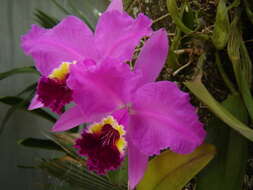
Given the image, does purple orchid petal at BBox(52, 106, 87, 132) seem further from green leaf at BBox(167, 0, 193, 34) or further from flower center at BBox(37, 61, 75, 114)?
green leaf at BBox(167, 0, 193, 34)

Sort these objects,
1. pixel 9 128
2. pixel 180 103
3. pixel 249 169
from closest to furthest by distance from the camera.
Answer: pixel 180 103
pixel 249 169
pixel 9 128

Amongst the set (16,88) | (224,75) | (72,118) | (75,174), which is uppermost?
(72,118)

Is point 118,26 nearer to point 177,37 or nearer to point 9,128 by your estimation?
point 177,37

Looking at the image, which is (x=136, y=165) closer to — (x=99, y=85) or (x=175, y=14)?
(x=99, y=85)

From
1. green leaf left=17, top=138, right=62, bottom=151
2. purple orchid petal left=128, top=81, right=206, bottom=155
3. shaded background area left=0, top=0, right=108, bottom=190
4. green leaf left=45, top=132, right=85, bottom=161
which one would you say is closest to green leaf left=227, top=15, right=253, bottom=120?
purple orchid petal left=128, top=81, right=206, bottom=155

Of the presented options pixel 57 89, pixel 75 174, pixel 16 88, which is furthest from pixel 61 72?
pixel 16 88

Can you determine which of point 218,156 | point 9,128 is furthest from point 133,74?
point 9,128

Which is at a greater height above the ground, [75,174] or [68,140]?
[68,140]
